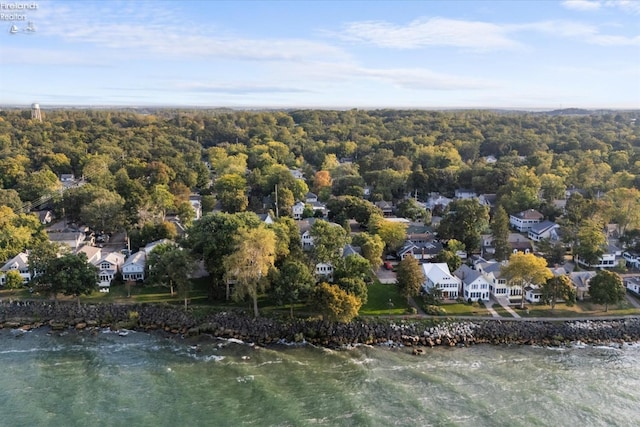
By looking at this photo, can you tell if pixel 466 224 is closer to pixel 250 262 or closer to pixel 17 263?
pixel 250 262

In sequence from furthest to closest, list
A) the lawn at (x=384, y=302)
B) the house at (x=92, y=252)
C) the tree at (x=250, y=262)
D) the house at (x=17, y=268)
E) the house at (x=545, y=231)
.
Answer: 1. the house at (x=545, y=231)
2. the house at (x=92, y=252)
3. the house at (x=17, y=268)
4. the lawn at (x=384, y=302)
5. the tree at (x=250, y=262)

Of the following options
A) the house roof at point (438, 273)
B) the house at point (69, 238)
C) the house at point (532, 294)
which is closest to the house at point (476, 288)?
the house roof at point (438, 273)

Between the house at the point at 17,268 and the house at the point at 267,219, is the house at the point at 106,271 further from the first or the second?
the house at the point at 267,219

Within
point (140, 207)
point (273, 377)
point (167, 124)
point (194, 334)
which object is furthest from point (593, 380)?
point (167, 124)

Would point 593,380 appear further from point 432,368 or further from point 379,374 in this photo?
point 379,374

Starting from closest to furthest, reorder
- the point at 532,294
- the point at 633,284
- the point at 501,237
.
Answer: the point at 532,294 → the point at 633,284 → the point at 501,237

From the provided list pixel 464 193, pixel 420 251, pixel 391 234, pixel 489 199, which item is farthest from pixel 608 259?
pixel 464 193

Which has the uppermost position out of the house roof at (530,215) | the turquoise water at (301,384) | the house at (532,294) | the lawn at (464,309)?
the house roof at (530,215)
